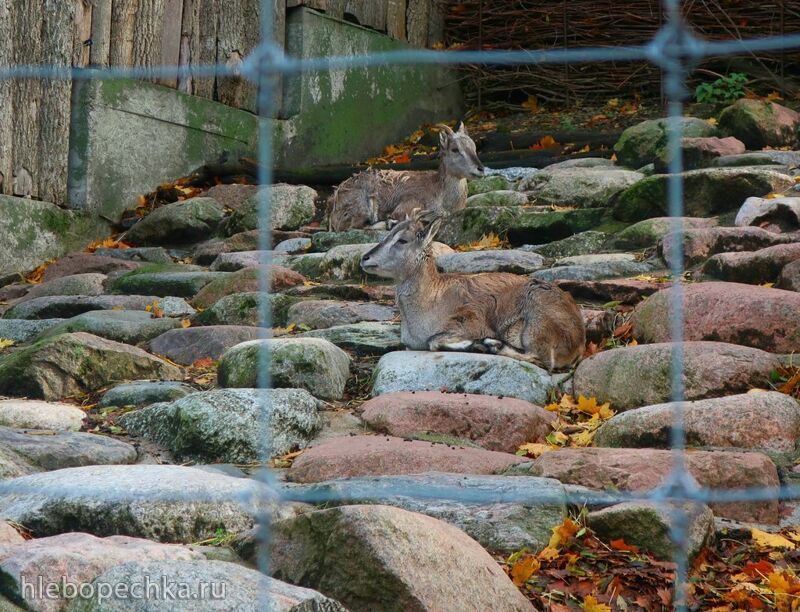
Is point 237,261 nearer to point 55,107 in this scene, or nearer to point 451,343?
point 55,107

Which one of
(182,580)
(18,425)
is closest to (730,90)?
(18,425)

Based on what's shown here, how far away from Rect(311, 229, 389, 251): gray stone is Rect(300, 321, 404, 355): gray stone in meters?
2.96

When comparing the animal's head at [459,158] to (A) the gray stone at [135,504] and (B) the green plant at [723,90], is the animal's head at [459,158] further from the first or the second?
(A) the gray stone at [135,504]

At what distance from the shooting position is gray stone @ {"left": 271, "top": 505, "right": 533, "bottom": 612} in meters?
3.56

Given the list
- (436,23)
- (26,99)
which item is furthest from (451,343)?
(436,23)

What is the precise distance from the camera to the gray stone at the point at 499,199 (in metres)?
11.6

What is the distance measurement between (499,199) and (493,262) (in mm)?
2406

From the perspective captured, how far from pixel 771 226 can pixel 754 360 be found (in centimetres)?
319

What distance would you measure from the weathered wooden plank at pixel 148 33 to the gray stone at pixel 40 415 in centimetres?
691

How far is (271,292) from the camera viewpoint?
951 centimetres

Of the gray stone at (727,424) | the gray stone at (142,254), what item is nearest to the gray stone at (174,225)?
the gray stone at (142,254)

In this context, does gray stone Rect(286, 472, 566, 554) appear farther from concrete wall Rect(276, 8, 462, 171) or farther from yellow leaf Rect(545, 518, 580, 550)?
concrete wall Rect(276, 8, 462, 171)

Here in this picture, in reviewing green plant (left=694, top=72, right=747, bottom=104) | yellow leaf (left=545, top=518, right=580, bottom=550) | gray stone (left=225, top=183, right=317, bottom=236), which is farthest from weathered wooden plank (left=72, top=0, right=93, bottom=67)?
yellow leaf (left=545, top=518, right=580, bottom=550)

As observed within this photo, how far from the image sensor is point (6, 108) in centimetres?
1131
